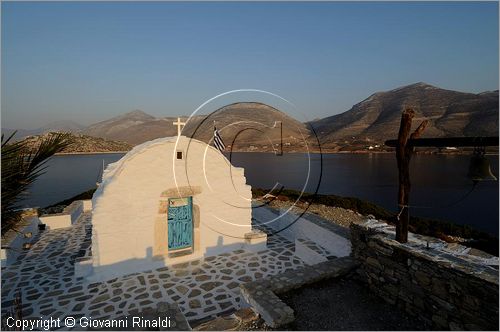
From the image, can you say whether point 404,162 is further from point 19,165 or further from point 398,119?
point 398,119

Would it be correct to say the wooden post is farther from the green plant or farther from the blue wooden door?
the blue wooden door

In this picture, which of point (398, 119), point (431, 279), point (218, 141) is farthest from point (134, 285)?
point (398, 119)

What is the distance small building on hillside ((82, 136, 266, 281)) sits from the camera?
6.88m

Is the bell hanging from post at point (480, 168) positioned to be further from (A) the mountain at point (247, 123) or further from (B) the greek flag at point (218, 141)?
(B) the greek flag at point (218, 141)

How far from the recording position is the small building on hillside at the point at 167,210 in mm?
6875

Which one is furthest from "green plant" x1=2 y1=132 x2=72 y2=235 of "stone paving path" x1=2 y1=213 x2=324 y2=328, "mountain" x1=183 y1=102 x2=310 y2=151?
"mountain" x1=183 y1=102 x2=310 y2=151

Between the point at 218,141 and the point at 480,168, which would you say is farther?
the point at 218,141

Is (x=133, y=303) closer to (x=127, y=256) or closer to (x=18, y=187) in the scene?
(x=127, y=256)

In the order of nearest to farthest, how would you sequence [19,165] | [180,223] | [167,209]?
[19,165] < [167,209] < [180,223]

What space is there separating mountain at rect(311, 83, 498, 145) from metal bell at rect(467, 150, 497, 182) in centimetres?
4380

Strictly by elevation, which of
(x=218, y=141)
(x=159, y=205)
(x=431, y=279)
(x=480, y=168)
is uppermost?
(x=218, y=141)

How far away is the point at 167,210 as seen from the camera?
7551mm

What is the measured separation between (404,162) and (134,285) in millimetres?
A: 6255

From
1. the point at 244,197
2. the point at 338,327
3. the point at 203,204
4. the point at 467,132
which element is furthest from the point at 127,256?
the point at 467,132
